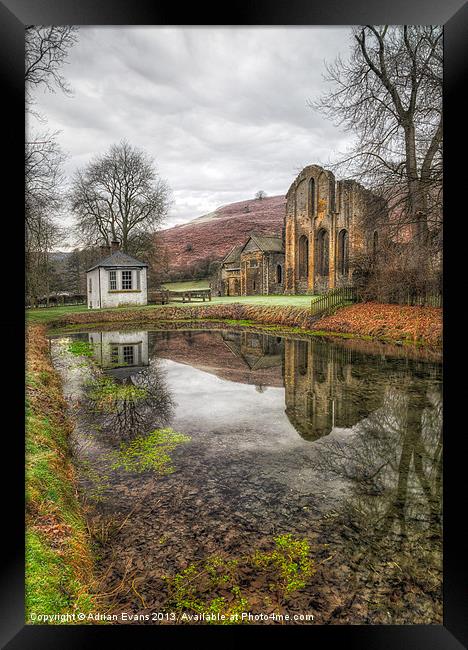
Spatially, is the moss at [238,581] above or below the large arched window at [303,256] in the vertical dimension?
below

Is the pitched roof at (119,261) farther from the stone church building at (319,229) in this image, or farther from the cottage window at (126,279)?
the stone church building at (319,229)

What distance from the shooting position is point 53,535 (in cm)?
233

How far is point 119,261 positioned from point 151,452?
1853 cm

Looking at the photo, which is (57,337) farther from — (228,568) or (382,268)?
(228,568)

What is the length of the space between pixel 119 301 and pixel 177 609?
20061 millimetres

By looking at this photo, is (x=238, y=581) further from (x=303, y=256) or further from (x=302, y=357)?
(x=303, y=256)

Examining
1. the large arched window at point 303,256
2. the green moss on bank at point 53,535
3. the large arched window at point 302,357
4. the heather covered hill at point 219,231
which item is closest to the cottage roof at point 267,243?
the heather covered hill at point 219,231

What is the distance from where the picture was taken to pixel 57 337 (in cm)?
1446

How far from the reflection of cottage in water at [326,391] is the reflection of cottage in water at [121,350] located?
412 cm

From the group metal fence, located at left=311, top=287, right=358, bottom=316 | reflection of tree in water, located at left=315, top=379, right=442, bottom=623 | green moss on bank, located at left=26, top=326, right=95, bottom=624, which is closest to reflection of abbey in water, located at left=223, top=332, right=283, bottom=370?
metal fence, located at left=311, top=287, right=358, bottom=316

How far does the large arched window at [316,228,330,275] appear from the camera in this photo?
24.4m

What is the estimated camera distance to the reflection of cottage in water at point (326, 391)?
523 centimetres

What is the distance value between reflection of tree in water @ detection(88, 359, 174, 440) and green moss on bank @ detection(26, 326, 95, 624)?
2.97 feet

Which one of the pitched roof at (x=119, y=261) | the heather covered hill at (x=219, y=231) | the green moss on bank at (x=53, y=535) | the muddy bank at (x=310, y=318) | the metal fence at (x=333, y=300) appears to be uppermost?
the heather covered hill at (x=219, y=231)
